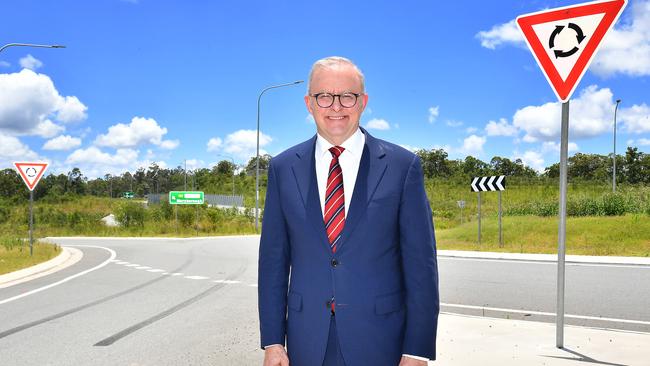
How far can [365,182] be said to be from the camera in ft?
8.29

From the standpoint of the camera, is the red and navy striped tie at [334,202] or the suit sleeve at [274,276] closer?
the red and navy striped tie at [334,202]

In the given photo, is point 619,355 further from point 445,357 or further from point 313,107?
point 313,107

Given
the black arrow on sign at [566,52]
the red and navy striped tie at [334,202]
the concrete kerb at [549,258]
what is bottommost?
the concrete kerb at [549,258]

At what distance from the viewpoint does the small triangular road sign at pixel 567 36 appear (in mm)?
4844

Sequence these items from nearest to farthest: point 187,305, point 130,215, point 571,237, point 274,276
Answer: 1. point 274,276
2. point 187,305
3. point 571,237
4. point 130,215

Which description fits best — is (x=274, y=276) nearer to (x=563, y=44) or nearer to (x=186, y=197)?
(x=563, y=44)

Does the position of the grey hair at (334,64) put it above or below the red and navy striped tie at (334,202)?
above

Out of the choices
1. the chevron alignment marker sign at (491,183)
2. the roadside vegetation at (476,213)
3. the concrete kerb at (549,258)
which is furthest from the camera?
the roadside vegetation at (476,213)

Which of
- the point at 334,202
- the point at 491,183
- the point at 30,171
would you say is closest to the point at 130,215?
the point at 30,171

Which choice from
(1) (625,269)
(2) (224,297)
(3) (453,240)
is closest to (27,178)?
(2) (224,297)

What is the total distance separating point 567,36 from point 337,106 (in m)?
3.50

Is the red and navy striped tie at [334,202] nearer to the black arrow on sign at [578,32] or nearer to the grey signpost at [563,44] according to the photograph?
the grey signpost at [563,44]

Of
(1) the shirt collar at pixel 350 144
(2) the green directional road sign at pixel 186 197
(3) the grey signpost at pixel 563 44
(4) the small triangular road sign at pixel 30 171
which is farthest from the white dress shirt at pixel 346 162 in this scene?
(2) the green directional road sign at pixel 186 197

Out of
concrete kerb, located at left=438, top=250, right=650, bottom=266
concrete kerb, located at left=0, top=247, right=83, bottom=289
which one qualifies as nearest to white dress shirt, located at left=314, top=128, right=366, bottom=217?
concrete kerb, located at left=0, top=247, right=83, bottom=289
